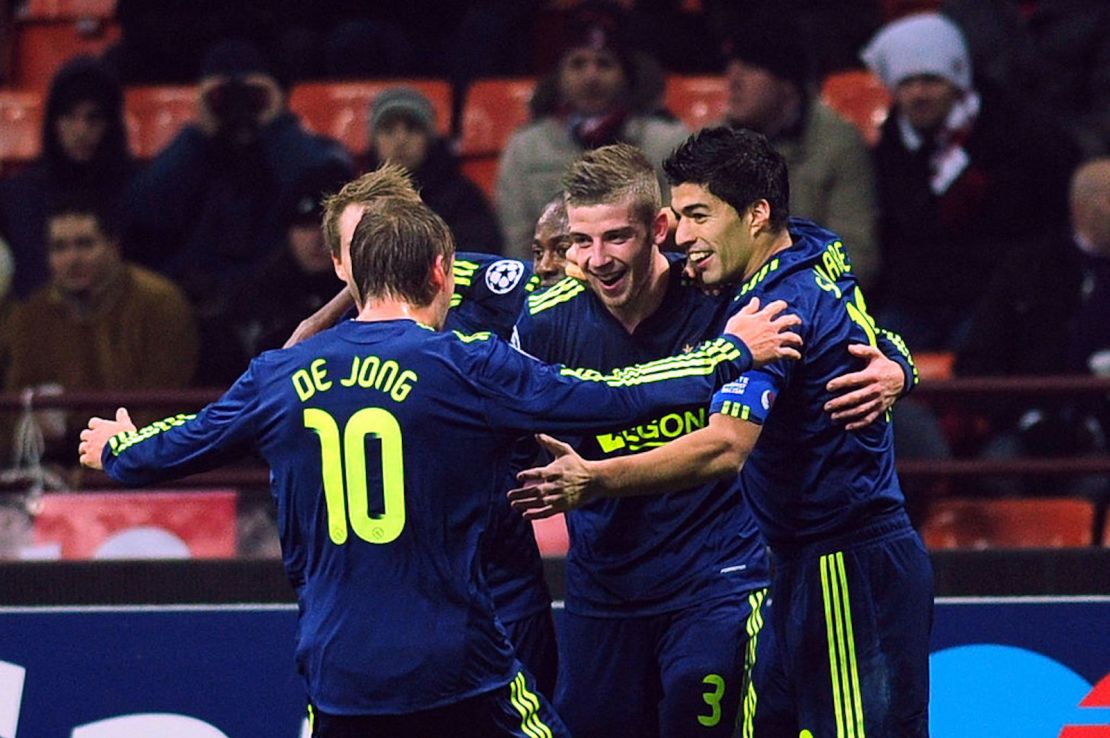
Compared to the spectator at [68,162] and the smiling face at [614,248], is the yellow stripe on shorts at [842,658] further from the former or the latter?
the spectator at [68,162]

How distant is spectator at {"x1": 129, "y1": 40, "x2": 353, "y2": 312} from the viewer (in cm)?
845

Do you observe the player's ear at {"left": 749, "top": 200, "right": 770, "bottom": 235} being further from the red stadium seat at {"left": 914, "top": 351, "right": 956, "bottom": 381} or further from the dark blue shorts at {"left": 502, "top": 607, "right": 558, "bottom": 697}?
the red stadium seat at {"left": 914, "top": 351, "right": 956, "bottom": 381}

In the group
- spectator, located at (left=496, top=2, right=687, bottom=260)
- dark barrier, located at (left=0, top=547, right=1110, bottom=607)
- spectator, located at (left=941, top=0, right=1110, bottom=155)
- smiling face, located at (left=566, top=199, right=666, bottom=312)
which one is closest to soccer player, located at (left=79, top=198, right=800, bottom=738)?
smiling face, located at (left=566, top=199, right=666, bottom=312)

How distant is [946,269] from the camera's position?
25.4 feet

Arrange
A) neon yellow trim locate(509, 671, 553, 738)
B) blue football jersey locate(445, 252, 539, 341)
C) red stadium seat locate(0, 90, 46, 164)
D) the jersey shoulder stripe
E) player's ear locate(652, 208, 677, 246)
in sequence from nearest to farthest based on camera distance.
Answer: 1. neon yellow trim locate(509, 671, 553, 738)
2. player's ear locate(652, 208, 677, 246)
3. the jersey shoulder stripe
4. blue football jersey locate(445, 252, 539, 341)
5. red stadium seat locate(0, 90, 46, 164)

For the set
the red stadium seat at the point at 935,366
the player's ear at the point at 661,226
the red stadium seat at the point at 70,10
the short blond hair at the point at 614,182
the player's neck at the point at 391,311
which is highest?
the red stadium seat at the point at 70,10

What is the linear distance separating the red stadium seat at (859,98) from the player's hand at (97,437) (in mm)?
5120

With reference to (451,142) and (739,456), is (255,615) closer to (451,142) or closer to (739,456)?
(739,456)

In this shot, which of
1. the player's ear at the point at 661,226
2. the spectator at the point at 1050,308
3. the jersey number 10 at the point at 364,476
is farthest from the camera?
the spectator at the point at 1050,308

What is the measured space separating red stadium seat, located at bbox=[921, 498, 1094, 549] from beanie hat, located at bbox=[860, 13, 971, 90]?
1.82 metres

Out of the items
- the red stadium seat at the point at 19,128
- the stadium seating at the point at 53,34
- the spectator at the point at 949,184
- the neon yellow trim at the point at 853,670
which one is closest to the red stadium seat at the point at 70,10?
the stadium seating at the point at 53,34

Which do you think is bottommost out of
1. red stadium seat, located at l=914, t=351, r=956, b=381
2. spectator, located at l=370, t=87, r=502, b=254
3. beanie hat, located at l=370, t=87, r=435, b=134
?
red stadium seat, located at l=914, t=351, r=956, b=381

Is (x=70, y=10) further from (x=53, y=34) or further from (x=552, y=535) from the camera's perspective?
(x=552, y=535)

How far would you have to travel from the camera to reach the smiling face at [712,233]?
4875 millimetres
